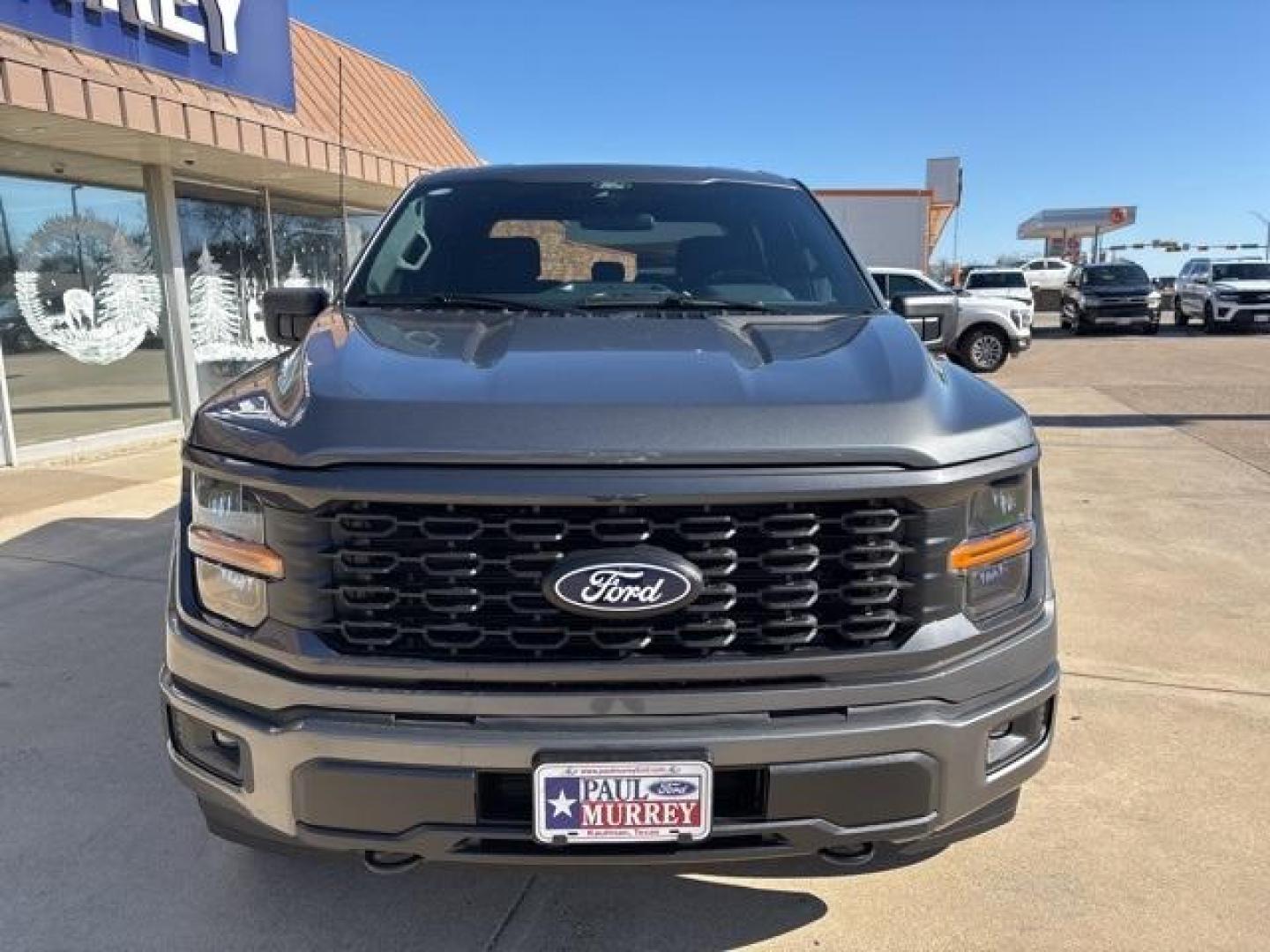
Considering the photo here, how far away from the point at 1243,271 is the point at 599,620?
2888 cm

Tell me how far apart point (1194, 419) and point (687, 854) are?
423 inches

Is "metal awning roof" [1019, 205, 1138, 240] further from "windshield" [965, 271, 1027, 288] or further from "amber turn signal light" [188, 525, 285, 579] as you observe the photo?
"amber turn signal light" [188, 525, 285, 579]

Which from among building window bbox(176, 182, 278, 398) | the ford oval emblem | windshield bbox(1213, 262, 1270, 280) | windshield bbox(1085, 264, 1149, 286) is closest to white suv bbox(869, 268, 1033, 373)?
building window bbox(176, 182, 278, 398)

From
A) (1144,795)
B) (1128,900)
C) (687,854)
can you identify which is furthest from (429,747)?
(1144,795)

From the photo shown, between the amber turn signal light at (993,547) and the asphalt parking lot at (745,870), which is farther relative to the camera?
the asphalt parking lot at (745,870)

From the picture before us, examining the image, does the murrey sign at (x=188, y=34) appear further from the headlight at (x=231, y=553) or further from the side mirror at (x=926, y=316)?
the side mirror at (x=926, y=316)

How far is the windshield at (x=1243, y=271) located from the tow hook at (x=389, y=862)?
28.6m

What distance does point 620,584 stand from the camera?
1.82m

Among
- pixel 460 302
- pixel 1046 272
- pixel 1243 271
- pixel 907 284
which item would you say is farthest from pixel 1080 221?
pixel 460 302

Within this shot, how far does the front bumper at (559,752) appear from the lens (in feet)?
6.08

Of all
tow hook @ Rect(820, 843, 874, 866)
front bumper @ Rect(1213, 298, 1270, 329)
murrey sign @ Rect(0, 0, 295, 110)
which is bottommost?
tow hook @ Rect(820, 843, 874, 866)

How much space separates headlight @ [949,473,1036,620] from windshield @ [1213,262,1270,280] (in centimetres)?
2764

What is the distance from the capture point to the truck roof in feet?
12.0

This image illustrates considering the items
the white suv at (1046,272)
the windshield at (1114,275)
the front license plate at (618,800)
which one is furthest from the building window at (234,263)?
the white suv at (1046,272)
